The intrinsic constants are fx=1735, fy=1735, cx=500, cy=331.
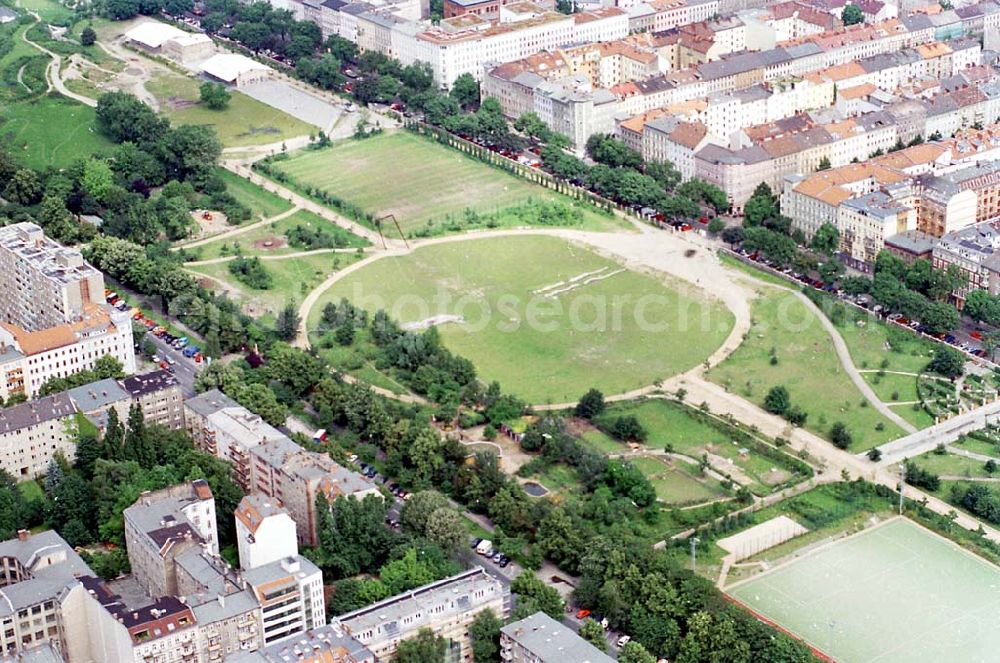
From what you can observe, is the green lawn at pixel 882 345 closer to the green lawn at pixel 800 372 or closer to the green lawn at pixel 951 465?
the green lawn at pixel 800 372

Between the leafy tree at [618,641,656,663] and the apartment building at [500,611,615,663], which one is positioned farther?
the leafy tree at [618,641,656,663]

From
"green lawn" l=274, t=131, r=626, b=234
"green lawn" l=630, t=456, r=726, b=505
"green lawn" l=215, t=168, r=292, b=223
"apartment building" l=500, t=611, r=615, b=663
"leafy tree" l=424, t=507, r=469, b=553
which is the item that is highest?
"apartment building" l=500, t=611, r=615, b=663

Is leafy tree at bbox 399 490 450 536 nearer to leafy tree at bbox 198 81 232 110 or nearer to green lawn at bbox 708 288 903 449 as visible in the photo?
green lawn at bbox 708 288 903 449

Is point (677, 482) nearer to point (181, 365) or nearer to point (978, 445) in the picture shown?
point (978, 445)

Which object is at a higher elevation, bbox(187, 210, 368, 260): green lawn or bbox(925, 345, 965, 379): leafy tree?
bbox(925, 345, 965, 379): leafy tree

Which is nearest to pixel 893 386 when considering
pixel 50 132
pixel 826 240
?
pixel 826 240

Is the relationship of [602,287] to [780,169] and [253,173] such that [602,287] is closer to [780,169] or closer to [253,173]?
[780,169]

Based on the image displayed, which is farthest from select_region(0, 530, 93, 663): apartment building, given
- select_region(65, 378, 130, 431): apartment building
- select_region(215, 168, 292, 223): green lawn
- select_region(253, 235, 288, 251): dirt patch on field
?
select_region(215, 168, 292, 223): green lawn
